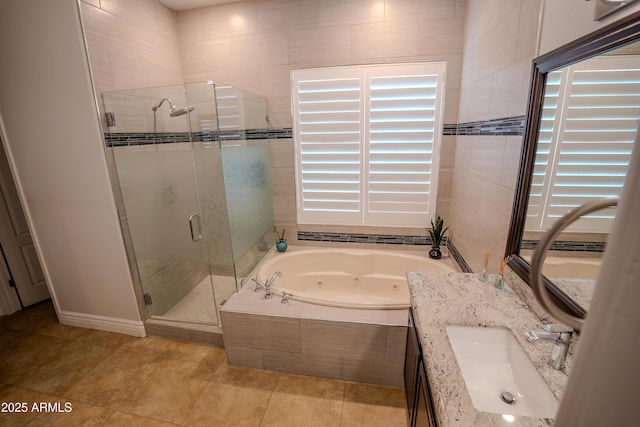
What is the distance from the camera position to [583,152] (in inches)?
39.7

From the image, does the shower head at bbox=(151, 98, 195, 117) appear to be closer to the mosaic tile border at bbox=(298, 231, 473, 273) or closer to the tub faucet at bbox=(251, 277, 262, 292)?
the tub faucet at bbox=(251, 277, 262, 292)

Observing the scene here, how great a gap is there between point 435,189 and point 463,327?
5.57 ft

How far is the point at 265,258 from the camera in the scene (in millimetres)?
2822

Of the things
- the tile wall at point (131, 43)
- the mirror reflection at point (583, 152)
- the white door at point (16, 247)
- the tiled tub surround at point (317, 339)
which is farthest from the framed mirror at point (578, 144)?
the white door at point (16, 247)

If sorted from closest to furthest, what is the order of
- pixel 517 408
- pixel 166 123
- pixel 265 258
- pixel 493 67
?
1. pixel 517 408
2. pixel 493 67
3. pixel 166 123
4. pixel 265 258

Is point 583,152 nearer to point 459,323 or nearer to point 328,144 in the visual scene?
point 459,323

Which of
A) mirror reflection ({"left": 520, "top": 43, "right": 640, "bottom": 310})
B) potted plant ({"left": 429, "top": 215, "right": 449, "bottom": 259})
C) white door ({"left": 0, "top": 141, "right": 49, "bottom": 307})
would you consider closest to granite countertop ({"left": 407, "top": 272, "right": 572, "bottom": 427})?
mirror reflection ({"left": 520, "top": 43, "right": 640, "bottom": 310})

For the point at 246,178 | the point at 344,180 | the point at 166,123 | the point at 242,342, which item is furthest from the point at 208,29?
the point at 242,342

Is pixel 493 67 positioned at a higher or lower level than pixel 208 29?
lower

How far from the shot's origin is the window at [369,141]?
8.16ft

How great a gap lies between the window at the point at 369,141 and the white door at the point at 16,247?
265 cm

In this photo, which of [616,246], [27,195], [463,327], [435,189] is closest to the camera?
[616,246]

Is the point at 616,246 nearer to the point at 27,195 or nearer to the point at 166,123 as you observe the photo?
the point at 166,123

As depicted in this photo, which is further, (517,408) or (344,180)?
(344,180)
